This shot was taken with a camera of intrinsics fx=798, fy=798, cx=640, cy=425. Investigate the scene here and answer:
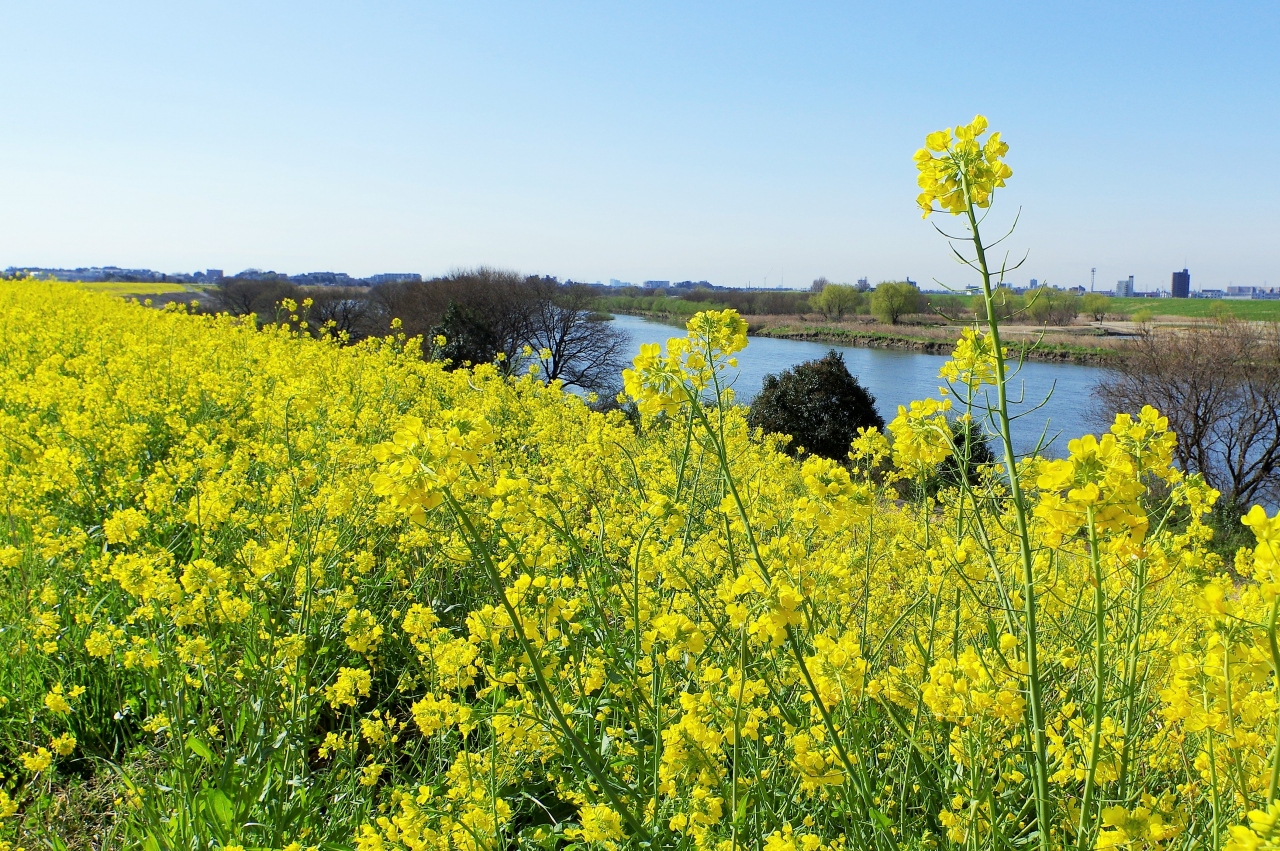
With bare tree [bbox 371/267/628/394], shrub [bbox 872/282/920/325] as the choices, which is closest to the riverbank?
shrub [bbox 872/282/920/325]

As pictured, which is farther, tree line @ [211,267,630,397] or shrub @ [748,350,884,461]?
tree line @ [211,267,630,397]

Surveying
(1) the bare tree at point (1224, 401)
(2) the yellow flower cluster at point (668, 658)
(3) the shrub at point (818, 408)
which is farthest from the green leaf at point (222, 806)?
(1) the bare tree at point (1224, 401)

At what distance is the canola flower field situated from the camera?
1367 millimetres

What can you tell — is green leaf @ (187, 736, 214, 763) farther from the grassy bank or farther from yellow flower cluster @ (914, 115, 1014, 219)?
the grassy bank

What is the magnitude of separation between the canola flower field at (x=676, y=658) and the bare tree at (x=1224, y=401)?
1831 cm

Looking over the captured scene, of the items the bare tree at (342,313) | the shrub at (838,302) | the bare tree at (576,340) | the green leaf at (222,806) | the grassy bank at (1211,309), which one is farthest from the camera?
the shrub at (838,302)

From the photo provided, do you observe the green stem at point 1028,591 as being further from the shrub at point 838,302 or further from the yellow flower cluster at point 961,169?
the shrub at point 838,302

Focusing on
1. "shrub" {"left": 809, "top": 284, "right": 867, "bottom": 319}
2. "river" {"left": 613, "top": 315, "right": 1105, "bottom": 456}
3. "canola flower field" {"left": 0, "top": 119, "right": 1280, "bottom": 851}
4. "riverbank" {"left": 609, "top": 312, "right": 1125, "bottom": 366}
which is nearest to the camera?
"canola flower field" {"left": 0, "top": 119, "right": 1280, "bottom": 851}

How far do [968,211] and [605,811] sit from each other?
4.43ft

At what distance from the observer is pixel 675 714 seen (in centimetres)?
207

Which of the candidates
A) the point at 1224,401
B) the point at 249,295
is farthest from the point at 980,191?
the point at 249,295

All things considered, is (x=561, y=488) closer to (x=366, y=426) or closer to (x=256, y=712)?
(x=256, y=712)

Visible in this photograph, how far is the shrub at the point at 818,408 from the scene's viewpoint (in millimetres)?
19609

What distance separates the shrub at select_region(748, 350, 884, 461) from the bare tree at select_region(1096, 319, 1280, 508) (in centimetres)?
646
